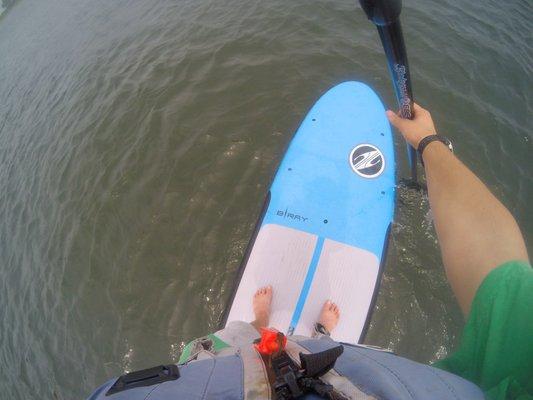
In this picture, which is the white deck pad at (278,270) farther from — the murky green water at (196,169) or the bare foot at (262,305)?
the murky green water at (196,169)

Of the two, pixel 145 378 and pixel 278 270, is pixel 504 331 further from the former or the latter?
pixel 278 270

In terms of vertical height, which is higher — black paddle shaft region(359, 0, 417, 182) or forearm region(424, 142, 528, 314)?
black paddle shaft region(359, 0, 417, 182)

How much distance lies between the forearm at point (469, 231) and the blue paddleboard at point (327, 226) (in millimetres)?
2361

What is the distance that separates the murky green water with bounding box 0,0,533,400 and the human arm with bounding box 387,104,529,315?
8.55 feet

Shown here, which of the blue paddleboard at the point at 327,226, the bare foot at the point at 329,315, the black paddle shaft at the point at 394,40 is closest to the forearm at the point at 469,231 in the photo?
the black paddle shaft at the point at 394,40

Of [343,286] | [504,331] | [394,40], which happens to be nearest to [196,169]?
Answer: [343,286]

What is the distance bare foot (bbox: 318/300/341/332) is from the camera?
339 centimetres

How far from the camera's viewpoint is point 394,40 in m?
1.80

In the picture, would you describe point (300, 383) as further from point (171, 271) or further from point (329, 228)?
point (171, 271)

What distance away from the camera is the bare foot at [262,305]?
3408 mm

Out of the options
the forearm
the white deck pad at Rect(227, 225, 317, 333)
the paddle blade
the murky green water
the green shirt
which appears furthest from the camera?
the murky green water

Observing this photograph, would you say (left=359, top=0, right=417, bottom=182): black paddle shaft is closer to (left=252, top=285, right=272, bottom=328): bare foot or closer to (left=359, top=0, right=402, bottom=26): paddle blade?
(left=359, top=0, right=402, bottom=26): paddle blade

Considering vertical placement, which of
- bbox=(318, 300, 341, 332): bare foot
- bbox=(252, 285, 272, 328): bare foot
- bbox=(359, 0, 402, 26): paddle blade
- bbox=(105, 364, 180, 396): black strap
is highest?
bbox=(359, 0, 402, 26): paddle blade

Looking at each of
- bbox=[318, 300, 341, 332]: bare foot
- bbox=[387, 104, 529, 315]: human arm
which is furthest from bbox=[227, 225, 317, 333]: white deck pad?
bbox=[387, 104, 529, 315]: human arm
